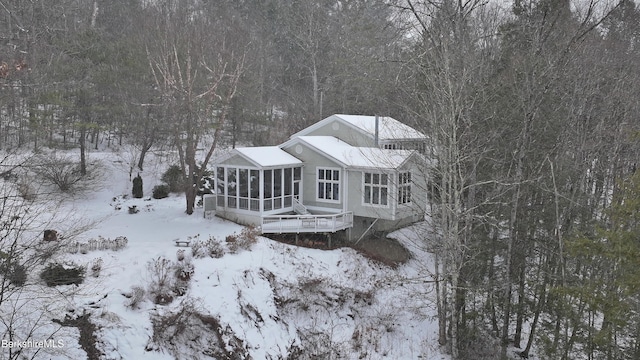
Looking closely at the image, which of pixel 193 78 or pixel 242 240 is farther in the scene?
pixel 193 78

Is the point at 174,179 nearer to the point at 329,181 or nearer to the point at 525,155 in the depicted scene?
the point at 329,181

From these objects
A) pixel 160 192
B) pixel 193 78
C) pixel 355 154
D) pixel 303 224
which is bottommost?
pixel 303 224

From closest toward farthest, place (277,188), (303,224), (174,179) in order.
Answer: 1. (303,224)
2. (277,188)
3. (174,179)

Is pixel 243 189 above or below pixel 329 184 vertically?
below

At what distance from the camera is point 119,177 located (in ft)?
83.0

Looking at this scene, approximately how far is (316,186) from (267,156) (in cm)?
241

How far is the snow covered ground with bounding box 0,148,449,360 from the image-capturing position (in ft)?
39.0

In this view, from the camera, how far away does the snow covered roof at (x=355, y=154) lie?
18.6 m

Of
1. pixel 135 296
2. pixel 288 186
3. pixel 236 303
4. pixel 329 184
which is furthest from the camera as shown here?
pixel 288 186

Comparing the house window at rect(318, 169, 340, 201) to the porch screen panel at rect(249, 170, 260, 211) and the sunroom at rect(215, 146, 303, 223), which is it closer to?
the sunroom at rect(215, 146, 303, 223)

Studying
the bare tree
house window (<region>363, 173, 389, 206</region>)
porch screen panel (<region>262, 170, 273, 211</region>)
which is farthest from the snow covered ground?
the bare tree

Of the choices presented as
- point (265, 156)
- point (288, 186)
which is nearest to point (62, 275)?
point (265, 156)

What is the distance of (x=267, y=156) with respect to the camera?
19.8 meters

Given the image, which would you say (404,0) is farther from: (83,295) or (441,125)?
(83,295)
